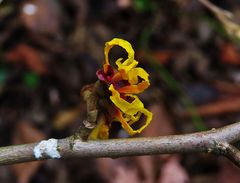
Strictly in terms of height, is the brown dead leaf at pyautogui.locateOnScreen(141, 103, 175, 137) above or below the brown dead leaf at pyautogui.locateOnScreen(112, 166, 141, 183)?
above

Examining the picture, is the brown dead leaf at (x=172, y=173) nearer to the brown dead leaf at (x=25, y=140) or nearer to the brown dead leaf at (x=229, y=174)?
the brown dead leaf at (x=229, y=174)

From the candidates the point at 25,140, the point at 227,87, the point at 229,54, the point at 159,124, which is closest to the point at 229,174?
the point at 159,124

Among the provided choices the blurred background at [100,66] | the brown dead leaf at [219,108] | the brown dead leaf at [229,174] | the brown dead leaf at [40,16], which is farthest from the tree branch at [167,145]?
the brown dead leaf at [40,16]

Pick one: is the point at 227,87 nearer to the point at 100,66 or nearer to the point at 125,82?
the point at 100,66

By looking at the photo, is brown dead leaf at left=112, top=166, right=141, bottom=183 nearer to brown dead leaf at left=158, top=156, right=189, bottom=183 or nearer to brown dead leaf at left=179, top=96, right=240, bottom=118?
brown dead leaf at left=158, top=156, right=189, bottom=183

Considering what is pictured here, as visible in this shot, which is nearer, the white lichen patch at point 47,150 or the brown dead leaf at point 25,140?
the white lichen patch at point 47,150

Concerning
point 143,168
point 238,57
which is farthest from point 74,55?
point 238,57

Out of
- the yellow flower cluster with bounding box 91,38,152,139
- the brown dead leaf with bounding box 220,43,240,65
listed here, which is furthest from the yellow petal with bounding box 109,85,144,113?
the brown dead leaf with bounding box 220,43,240,65

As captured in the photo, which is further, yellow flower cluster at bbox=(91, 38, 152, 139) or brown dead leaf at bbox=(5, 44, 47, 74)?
brown dead leaf at bbox=(5, 44, 47, 74)
